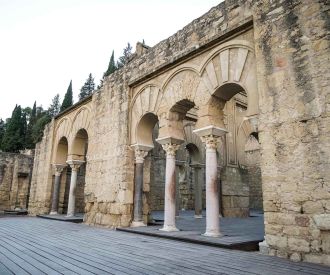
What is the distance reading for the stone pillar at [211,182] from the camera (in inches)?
193

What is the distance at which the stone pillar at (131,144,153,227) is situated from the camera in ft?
22.1

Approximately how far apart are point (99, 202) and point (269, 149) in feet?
17.1

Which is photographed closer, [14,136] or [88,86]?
[14,136]

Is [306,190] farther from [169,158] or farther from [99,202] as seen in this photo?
[99,202]

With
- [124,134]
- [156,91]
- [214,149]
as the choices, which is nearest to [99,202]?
[124,134]

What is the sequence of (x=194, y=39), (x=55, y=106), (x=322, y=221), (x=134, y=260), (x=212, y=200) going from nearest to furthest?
(x=134, y=260), (x=322, y=221), (x=212, y=200), (x=194, y=39), (x=55, y=106)

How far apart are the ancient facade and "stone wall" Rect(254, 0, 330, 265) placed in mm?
13

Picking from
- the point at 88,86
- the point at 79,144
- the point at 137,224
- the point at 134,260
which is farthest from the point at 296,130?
the point at 88,86

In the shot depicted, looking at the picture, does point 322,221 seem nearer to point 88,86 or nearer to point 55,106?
point 88,86

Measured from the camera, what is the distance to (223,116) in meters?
5.59

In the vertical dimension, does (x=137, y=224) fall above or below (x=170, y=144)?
below

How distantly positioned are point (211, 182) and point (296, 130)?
6.19 feet

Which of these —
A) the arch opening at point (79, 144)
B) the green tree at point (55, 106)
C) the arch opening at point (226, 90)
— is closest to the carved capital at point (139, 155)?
the arch opening at point (226, 90)

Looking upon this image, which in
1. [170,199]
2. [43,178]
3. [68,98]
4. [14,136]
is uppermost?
[68,98]
